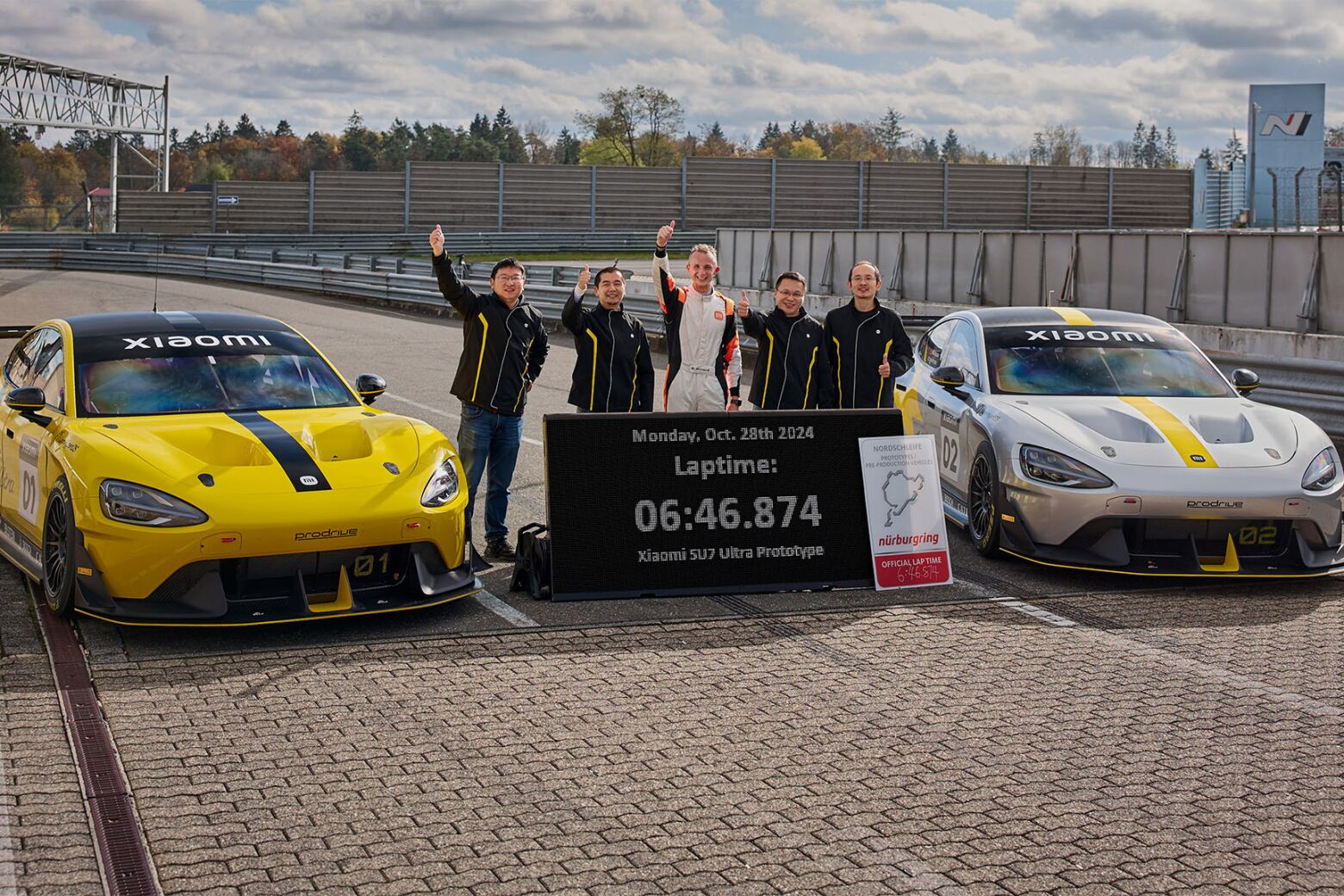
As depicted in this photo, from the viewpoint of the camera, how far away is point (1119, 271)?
68.5 ft

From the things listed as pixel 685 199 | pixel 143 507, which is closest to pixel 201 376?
pixel 143 507

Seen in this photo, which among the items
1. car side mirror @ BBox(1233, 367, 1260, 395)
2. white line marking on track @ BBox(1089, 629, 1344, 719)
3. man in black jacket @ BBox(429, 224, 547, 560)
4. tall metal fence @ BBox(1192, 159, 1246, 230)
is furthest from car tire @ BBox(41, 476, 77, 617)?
tall metal fence @ BBox(1192, 159, 1246, 230)

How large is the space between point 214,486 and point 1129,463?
5017 millimetres

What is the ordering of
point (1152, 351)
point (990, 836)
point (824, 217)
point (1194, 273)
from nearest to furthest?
point (990, 836) < point (1152, 351) < point (1194, 273) < point (824, 217)

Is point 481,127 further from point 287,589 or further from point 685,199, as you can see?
point 287,589

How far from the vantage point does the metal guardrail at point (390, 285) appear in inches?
552

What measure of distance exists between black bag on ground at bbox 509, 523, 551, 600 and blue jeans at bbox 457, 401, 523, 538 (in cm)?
76

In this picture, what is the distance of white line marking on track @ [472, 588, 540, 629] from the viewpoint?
308 inches

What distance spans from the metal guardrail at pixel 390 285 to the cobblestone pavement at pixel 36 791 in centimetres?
370

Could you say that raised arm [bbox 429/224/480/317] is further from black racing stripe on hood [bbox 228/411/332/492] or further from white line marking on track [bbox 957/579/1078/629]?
white line marking on track [bbox 957/579/1078/629]

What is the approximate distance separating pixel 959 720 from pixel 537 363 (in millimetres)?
4196

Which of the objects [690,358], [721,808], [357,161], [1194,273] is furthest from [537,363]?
[357,161]

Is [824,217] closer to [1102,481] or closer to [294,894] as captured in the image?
[1102,481]

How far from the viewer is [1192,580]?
29.0 feet
